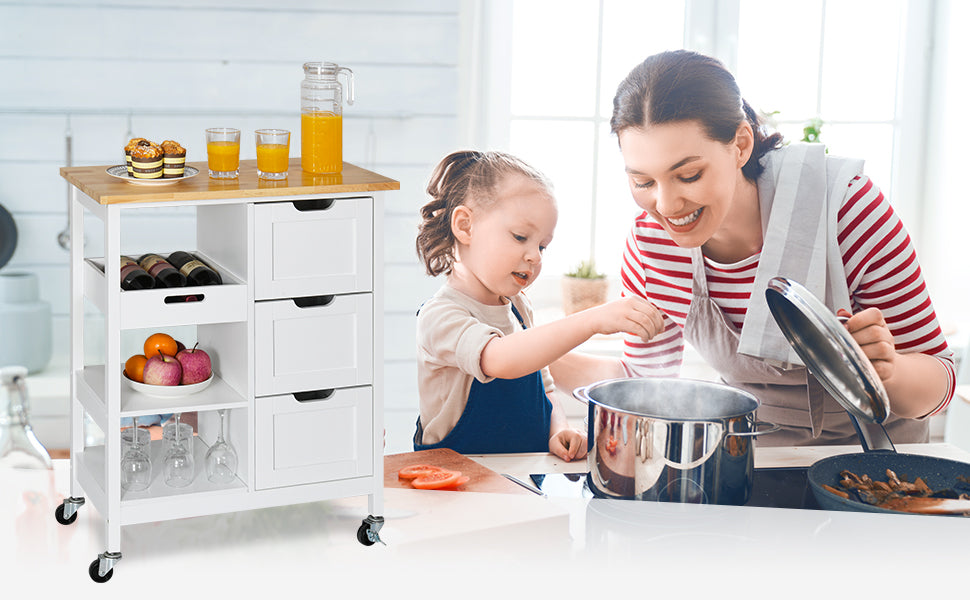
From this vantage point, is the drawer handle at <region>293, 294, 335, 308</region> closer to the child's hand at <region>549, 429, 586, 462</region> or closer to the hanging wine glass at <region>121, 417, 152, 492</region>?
the hanging wine glass at <region>121, 417, 152, 492</region>

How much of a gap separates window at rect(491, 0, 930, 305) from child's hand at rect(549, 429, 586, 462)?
1601 millimetres

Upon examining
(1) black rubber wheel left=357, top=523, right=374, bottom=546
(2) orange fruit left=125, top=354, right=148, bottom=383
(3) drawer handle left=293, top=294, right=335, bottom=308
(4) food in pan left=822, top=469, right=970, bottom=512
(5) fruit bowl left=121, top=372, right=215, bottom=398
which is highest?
Answer: (3) drawer handle left=293, top=294, right=335, bottom=308

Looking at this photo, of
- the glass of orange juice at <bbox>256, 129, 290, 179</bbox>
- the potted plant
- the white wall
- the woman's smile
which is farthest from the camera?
the potted plant

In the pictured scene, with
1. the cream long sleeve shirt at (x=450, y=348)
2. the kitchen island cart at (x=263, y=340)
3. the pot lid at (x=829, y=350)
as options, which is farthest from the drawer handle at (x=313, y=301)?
the pot lid at (x=829, y=350)

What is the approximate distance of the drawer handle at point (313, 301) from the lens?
1.31 m

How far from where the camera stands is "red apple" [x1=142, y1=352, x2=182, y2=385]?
122 centimetres

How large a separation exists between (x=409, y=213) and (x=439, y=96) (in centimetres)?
34

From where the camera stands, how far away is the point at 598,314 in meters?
1.51

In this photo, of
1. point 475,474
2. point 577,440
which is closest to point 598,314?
point 577,440

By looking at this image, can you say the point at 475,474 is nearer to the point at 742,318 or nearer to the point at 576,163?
the point at 742,318

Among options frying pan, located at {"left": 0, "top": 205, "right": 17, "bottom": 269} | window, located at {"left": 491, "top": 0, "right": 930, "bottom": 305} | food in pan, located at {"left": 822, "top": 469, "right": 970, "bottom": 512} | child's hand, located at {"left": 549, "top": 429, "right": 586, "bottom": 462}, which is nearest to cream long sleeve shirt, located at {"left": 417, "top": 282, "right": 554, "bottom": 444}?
child's hand, located at {"left": 549, "top": 429, "right": 586, "bottom": 462}

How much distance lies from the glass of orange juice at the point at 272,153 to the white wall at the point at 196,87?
150 centimetres

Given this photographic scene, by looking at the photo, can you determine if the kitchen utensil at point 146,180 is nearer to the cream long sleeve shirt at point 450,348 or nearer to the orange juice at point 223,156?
the orange juice at point 223,156

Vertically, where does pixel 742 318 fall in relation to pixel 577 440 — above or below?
above
